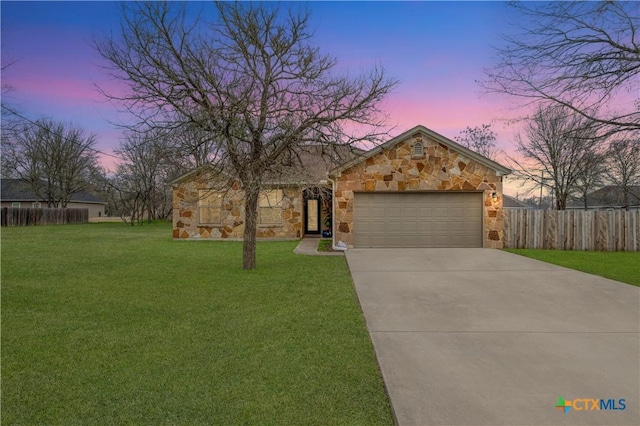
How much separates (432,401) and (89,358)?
3.50 metres

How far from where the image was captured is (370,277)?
27.5ft

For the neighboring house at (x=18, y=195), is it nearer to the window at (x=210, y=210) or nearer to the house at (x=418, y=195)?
the window at (x=210, y=210)

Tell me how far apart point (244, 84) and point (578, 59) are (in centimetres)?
725

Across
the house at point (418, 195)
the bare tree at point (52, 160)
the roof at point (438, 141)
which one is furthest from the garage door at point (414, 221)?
the bare tree at point (52, 160)

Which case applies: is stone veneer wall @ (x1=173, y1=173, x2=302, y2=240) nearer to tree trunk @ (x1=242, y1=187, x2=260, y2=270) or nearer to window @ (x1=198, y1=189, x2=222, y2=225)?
window @ (x1=198, y1=189, x2=222, y2=225)

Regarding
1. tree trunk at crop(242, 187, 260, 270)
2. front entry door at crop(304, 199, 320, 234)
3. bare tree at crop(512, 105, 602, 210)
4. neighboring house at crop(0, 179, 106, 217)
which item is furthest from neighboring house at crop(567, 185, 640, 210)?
neighboring house at crop(0, 179, 106, 217)

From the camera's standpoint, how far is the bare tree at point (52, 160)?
35.3m

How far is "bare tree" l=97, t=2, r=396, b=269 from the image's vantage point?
823 cm

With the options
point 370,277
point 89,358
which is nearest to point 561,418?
point 89,358

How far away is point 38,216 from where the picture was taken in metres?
31.9

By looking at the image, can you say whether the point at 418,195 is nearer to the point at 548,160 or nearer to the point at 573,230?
the point at 573,230

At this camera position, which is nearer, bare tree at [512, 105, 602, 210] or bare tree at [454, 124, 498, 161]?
bare tree at [512, 105, 602, 210]

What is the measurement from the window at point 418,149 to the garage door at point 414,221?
5.06 ft

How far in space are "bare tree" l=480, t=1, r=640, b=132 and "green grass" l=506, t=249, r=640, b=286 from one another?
365cm
